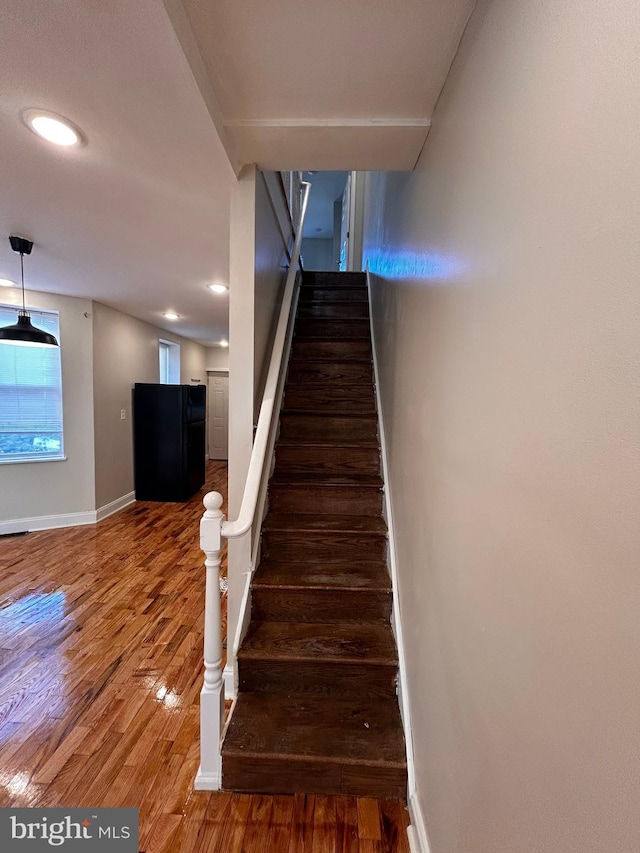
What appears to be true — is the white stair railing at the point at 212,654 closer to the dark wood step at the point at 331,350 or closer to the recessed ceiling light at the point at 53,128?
the recessed ceiling light at the point at 53,128

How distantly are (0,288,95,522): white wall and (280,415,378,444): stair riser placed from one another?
2.69 meters

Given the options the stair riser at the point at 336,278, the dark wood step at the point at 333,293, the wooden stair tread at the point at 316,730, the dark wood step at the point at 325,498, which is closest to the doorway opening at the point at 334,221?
the stair riser at the point at 336,278

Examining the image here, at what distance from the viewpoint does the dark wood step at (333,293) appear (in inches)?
137

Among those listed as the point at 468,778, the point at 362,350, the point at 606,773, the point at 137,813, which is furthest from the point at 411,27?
the point at 137,813

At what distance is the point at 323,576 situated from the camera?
67.3 inches

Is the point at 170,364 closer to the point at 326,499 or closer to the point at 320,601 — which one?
the point at 326,499

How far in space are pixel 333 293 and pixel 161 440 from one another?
9.65ft

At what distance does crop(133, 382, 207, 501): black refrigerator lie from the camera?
15.3ft

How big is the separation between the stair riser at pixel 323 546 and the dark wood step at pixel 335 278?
2.77 meters

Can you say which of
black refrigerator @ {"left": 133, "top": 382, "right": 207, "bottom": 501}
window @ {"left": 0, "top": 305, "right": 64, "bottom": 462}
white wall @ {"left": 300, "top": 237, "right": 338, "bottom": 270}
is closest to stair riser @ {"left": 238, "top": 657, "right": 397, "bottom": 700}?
window @ {"left": 0, "top": 305, "right": 64, "bottom": 462}

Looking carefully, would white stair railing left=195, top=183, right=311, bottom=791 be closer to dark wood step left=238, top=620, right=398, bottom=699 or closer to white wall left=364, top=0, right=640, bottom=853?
dark wood step left=238, top=620, right=398, bottom=699

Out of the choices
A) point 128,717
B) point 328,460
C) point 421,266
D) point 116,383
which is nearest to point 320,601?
point 328,460

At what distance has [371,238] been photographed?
136 inches

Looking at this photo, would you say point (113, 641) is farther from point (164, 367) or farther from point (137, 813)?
point (164, 367)
